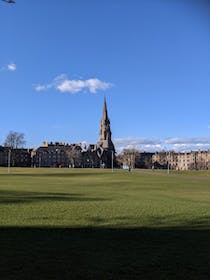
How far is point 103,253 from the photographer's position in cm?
1002

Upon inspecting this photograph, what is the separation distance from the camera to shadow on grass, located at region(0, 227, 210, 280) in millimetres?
8062

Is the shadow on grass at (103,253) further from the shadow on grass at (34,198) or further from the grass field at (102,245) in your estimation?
the shadow on grass at (34,198)

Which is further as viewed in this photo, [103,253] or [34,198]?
[34,198]

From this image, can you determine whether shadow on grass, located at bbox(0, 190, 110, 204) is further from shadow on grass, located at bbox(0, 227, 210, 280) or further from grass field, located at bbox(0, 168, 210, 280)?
shadow on grass, located at bbox(0, 227, 210, 280)

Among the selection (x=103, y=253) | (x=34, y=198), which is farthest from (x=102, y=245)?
(x=34, y=198)

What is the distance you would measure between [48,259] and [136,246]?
2.59 m

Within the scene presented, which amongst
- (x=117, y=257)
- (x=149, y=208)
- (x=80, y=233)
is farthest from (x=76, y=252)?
(x=149, y=208)

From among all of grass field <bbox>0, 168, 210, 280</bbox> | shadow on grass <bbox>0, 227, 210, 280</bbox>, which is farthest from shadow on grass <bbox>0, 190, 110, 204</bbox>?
shadow on grass <bbox>0, 227, 210, 280</bbox>

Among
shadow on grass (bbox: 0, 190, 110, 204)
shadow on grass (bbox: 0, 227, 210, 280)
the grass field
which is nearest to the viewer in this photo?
shadow on grass (bbox: 0, 227, 210, 280)

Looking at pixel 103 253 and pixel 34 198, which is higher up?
pixel 34 198

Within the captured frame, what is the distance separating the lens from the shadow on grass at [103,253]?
8062 mm

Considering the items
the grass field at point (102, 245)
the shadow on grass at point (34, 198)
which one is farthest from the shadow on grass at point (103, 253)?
the shadow on grass at point (34, 198)

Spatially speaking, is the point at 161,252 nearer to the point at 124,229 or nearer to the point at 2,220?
the point at 124,229

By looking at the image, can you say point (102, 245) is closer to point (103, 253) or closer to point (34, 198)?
point (103, 253)
